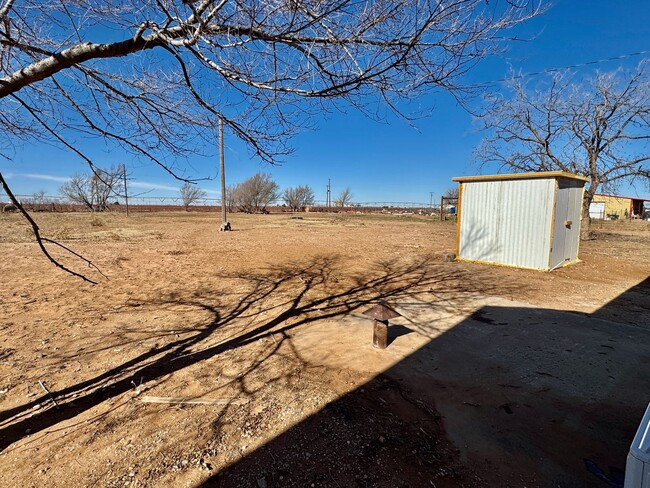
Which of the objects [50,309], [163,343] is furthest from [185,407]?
[50,309]

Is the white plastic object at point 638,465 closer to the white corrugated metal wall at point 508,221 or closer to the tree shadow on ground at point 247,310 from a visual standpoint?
the tree shadow on ground at point 247,310

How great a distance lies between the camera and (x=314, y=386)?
301 cm

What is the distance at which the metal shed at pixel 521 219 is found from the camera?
27.1 ft

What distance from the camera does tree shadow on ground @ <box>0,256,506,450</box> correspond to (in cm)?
282

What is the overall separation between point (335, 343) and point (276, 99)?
289 cm

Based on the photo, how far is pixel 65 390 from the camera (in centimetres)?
301

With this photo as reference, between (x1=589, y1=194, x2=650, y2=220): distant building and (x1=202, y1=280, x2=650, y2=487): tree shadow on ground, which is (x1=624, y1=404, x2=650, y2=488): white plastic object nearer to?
(x1=202, y1=280, x2=650, y2=487): tree shadow on ground

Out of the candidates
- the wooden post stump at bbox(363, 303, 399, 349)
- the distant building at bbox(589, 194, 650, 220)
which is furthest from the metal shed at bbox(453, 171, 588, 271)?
the distant building at bbox(589, 194, 650, 220)

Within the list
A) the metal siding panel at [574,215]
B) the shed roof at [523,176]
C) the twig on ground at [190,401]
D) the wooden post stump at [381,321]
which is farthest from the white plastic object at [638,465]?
the metal siding panel at [574,215]

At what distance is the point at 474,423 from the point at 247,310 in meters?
3.78

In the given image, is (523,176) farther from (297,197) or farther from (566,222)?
(297,197)

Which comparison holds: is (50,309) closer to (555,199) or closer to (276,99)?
(276,99)

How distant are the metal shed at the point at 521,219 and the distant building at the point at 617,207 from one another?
4539cm

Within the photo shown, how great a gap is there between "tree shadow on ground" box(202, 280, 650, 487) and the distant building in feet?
172
